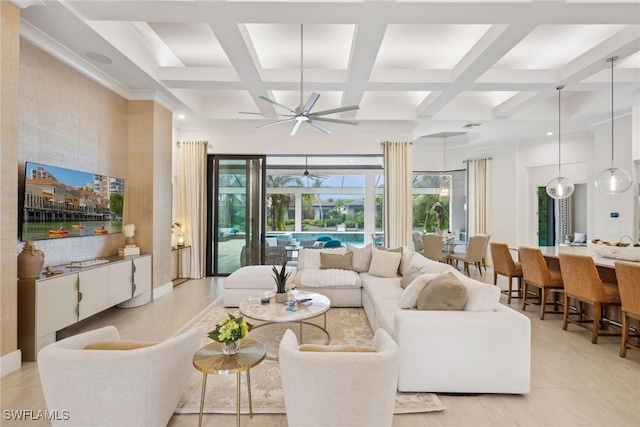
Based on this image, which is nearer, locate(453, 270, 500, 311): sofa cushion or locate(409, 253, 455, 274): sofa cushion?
locate(453, 270, 500, 311): sofa cushion

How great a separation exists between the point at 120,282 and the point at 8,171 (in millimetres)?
1902

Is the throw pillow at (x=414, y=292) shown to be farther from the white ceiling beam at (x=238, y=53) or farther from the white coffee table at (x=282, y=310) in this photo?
the white ceiling beam at (x=238, y=53)

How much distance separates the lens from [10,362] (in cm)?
272

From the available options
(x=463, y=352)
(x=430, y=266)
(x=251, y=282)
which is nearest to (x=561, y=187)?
(x=430, y=266)

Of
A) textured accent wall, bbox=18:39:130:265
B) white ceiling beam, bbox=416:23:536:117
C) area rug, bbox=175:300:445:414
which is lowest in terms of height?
area rug, bbox=175:300:445:414

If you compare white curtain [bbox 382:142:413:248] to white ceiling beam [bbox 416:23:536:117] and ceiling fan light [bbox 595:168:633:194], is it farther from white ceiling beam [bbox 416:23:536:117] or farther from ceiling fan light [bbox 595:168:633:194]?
ceiling fan light [bbox 595:168:633:194]

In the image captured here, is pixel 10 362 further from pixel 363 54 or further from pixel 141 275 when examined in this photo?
pixel 363 54

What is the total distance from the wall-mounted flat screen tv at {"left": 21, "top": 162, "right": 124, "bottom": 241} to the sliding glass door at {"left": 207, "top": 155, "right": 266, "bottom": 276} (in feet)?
7.47

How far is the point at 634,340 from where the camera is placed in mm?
3443

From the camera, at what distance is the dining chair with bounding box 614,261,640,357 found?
9.45ft

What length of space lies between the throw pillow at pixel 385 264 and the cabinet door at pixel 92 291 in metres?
→ 3.47

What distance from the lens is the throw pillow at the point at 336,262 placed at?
4.95m

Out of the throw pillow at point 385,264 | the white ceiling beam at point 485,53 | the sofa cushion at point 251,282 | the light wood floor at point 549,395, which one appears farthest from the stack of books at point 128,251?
the white ceiling beam at point 485,53

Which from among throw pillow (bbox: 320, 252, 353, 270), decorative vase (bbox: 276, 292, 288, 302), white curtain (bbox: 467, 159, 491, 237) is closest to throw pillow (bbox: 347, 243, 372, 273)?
throw pillow (bbox: 320, 252, 353, 270)
